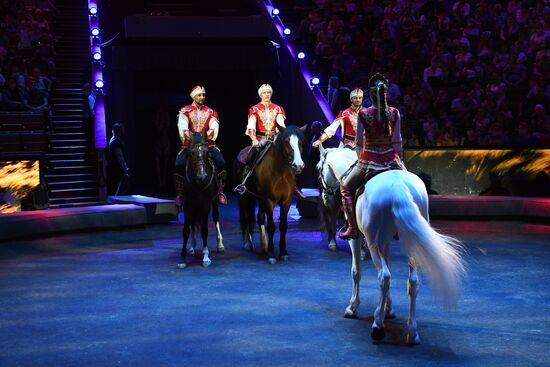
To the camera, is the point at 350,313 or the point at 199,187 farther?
the point at 199,187

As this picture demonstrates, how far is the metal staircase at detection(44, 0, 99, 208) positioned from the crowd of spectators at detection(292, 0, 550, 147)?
261 inches

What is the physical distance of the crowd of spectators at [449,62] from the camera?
1786 cm

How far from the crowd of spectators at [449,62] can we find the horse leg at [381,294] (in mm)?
9543

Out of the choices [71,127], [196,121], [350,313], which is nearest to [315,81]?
[71,127]

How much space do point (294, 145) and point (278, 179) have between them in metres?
0.89

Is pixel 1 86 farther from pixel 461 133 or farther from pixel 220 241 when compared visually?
pixel 461 133

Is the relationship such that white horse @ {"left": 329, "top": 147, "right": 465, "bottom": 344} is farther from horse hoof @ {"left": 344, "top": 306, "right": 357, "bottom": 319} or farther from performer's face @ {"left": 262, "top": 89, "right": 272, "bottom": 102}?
performer's face @ {"left": 262, "top": 89, "right": 272, "bottom": 102}

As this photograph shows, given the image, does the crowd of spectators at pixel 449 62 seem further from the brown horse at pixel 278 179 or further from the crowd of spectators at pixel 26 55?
the crowd of spectators at pixel 26 55

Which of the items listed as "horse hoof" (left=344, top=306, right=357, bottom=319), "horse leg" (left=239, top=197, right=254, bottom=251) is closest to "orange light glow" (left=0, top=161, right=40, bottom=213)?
"horse leg" (left=239, top=197, right=254, bottom=251)

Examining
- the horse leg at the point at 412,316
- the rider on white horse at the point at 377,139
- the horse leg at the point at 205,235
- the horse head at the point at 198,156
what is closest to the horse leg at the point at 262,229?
the horse leg at the point at 205,235

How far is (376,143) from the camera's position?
8352 mm

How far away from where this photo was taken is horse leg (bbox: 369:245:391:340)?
7742 millimetres

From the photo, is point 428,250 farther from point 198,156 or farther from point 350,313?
point 198,156

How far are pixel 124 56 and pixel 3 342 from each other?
17.3m
